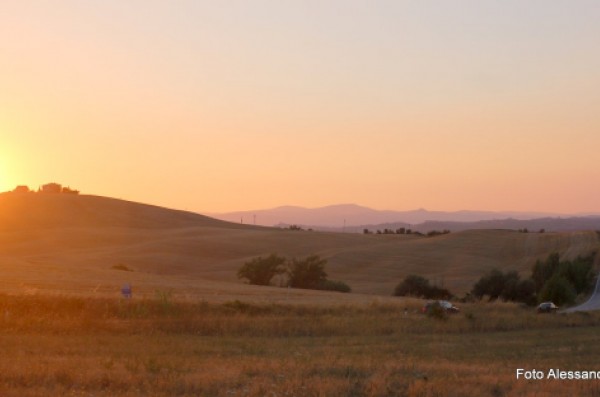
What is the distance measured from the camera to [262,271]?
66.2 meters

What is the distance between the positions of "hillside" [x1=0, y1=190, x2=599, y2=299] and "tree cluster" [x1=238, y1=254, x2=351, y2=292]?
3.40 m

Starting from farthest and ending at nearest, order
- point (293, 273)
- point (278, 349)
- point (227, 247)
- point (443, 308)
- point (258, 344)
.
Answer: point (227, 247), point (293, 273), point (443, 308), point (258, 344), point (278, 349)

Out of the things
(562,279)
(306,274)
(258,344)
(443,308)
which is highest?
(562,279)

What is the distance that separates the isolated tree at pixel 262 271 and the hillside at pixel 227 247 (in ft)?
10.1

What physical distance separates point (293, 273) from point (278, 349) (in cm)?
4328

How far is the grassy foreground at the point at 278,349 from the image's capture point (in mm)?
12766

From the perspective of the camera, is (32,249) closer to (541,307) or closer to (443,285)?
(443,285)

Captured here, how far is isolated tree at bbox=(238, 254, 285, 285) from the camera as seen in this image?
65912 mm

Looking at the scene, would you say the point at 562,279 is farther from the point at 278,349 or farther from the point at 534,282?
the point at 278,349

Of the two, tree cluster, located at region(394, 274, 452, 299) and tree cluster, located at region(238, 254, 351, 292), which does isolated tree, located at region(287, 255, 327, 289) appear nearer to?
tree cluster, located at region(238, 254, 351, 292)

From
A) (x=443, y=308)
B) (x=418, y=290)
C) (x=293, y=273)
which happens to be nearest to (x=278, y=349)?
(x=443, y=308)

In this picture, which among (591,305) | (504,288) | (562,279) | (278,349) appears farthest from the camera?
(504,288)

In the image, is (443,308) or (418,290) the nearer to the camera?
(443,308)

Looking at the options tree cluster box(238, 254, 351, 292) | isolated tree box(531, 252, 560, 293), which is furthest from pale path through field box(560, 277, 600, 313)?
tree cluster box(238, 254, 351, 292)
